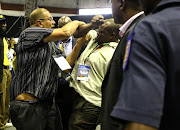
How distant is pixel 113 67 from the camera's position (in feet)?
2.42

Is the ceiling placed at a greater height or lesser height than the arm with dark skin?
greater

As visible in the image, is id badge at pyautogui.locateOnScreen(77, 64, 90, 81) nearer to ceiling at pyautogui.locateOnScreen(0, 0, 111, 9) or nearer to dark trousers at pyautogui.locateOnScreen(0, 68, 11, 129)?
dark trousers at pyautogui.locateOnScreen(0, 68, 11, 129)

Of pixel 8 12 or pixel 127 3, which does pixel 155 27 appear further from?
pixel 8 12

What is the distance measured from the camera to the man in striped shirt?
1.62 meters

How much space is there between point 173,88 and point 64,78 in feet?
5.63

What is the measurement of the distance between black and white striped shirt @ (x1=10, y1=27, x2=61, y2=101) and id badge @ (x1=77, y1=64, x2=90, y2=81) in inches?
12.5

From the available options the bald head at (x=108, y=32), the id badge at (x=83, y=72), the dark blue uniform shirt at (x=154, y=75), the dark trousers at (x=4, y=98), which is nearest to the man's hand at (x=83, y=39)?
the bald head at (x=108, y=32)

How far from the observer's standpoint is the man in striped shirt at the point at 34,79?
162 centimetres

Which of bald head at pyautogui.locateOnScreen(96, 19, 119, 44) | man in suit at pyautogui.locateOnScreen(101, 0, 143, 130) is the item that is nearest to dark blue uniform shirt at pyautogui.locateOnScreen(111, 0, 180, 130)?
man in suit at pyautogui.locateOnScreen(101, 0, 143, 130)

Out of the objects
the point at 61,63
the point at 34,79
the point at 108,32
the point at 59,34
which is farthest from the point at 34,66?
the point at 108,32

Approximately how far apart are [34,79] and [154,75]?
1.38 metres

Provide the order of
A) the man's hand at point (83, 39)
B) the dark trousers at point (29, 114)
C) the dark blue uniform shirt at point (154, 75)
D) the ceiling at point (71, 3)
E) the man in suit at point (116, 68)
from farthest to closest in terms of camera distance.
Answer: the ceiling at point (71, 3), the man's hand at point (83, 39), the dark trousers at point (29, 114), the man in suit at point (116, 68), the dark blue uniform shirt at point (154, 75)

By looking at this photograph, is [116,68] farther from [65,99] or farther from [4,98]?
[4,98]

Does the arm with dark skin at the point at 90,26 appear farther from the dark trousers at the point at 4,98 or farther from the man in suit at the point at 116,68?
the dark trousers at the point at 4,98
